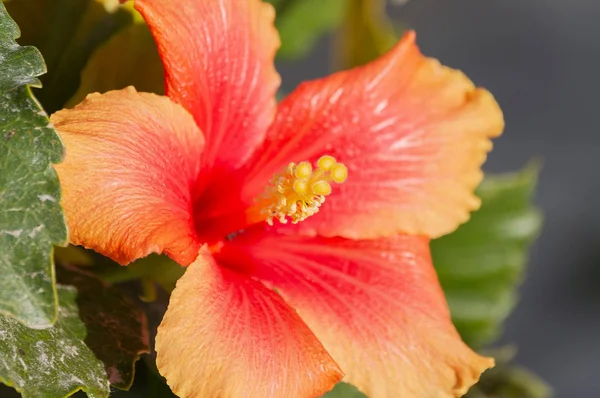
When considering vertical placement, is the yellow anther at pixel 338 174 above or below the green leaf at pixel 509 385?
above

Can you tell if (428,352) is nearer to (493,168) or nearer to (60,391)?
(60,391)

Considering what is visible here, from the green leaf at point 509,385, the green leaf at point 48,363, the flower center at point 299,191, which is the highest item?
the flower center at point 299,191

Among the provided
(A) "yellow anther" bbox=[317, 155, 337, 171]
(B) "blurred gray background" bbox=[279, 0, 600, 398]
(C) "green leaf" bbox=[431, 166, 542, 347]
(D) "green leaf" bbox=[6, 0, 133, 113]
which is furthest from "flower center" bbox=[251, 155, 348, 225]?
(B) "blurred gray background" bbox=[279, 0, 600, 398]

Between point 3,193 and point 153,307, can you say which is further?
point 153,307

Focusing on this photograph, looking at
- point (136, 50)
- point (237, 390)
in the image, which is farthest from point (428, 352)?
point (136, 50)

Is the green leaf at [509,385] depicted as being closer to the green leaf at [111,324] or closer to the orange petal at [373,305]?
the orange petal at [373,305]

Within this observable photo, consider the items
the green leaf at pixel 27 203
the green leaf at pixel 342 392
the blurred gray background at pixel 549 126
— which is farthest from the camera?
the blurred gray background at pixel 549 126

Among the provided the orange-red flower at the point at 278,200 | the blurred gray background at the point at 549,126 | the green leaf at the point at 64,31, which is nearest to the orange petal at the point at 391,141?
the orange-red flower at the point at 278,200
